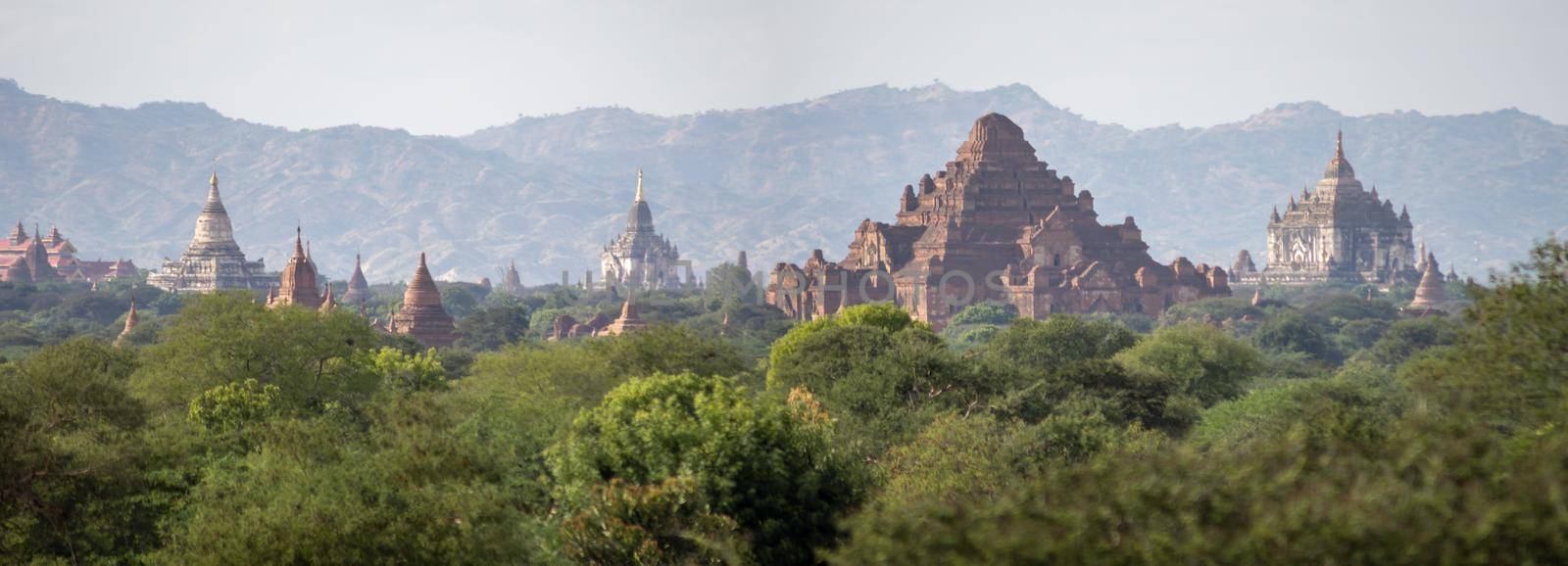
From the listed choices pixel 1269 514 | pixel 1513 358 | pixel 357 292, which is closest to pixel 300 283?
pixel 357 292

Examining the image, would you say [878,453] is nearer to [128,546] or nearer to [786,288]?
[128,546]

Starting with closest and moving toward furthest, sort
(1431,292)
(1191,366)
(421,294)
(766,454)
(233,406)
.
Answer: (766,454) < (233,406) < (1191,366) < (421,294) < (1431,292)

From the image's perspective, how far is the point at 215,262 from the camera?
182875mm

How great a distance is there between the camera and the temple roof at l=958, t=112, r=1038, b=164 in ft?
463

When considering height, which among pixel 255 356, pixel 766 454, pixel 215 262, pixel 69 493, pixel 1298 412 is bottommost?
pixel 69 493

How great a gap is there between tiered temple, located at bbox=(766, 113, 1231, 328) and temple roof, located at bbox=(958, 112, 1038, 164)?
6 centimetres

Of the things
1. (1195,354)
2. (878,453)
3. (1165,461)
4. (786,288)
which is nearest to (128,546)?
(878,453)

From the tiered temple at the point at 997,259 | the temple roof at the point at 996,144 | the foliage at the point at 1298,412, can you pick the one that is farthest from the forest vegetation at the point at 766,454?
the temple roof at the point at 996,144

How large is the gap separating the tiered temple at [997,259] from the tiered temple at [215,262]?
57.4 m

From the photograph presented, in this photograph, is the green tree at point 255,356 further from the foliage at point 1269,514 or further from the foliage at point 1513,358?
the foliage at point 1269,514

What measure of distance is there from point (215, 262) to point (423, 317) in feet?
254

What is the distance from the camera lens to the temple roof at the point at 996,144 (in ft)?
463

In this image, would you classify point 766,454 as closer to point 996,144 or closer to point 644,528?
point 644,528

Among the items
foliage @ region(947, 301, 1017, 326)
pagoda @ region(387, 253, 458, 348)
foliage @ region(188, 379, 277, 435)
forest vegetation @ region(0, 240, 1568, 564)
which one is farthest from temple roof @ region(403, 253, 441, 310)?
foliage @ region(188, 379, 277, 435)
